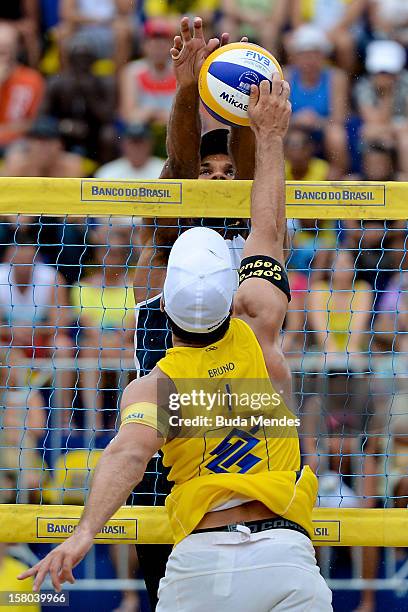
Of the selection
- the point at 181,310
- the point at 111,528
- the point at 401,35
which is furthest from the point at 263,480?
the point at 401,35

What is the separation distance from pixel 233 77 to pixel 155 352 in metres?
1.39

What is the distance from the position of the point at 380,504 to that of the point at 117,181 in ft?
10.2

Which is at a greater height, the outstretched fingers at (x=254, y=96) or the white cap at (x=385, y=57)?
the white cap at (x=385, y=57)

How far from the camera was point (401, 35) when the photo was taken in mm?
10664

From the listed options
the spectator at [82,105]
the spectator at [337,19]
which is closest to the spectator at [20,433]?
the spectator at [82,105]

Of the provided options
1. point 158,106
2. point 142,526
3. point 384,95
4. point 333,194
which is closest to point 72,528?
point 142,526

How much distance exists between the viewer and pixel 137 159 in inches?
369

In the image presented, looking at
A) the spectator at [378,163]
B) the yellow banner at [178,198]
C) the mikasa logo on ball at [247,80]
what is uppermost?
the spectator at [378,163]

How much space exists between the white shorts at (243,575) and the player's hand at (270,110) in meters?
1.73

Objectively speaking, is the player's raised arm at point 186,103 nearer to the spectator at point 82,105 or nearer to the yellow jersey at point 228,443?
the yellow jersey at point 228,443

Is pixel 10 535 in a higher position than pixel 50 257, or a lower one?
lower

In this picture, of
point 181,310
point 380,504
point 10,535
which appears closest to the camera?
point 181,310

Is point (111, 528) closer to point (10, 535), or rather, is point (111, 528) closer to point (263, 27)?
point (10, 535)

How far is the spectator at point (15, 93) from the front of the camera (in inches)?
402
